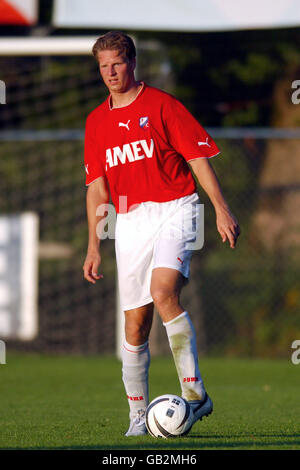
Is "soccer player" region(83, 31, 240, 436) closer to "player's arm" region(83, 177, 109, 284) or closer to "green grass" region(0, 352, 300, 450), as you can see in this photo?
"player's arm" region(83, 177, 109, 284)

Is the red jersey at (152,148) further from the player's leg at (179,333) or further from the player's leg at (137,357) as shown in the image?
the player's leg at (137,357)

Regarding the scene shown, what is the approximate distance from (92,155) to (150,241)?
68 cm

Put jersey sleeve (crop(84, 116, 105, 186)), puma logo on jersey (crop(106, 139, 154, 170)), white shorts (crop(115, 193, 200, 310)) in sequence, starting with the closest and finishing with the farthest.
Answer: white shorts (crop(115, 193, 200, 310))
puma logo on jersey (crop(106, 139, 154, 170))
jersey sleeve (crop(84, 116, 105, 186))

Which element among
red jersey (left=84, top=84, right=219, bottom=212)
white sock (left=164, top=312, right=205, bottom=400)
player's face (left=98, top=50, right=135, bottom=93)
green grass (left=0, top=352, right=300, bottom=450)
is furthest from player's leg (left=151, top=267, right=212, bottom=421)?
player's face (left=98, top=50, right=135, bottom=93)

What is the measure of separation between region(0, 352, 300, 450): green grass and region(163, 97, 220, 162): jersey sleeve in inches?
59.3

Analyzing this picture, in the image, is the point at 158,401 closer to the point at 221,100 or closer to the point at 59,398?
the point at 59,398

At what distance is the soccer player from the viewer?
5227mm

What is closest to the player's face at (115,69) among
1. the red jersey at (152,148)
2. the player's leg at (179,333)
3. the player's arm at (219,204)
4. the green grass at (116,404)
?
the red jersey at (152,148)

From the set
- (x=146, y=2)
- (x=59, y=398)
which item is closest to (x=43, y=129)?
(x=146, y=2)

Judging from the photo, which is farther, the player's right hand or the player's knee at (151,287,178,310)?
the player's right hand

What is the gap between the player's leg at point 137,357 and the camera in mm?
5477

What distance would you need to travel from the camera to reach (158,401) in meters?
5.18

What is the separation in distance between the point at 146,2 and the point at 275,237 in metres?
3.95

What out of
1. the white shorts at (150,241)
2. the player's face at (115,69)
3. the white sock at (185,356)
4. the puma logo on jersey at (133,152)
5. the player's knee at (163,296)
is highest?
the player's face at (115,69)
